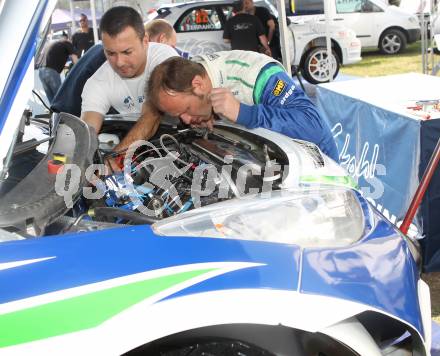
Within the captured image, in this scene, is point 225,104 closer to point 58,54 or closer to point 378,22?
point 58,54

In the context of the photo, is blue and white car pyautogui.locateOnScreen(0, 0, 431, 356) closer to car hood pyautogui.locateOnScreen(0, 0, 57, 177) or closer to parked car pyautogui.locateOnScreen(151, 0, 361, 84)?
car hood pyautogui.locateOnScreen(0, 0, 57, 177)

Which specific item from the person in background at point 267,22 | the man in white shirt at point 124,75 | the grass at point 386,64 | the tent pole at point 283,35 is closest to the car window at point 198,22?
the person in background at point 267,22

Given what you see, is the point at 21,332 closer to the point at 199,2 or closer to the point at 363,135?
the point at 363,135

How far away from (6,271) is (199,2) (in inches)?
429

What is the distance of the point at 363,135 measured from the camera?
4.26 metres

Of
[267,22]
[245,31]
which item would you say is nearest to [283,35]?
[245,31]

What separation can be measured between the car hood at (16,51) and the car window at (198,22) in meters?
10.2

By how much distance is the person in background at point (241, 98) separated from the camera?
7.79 ft

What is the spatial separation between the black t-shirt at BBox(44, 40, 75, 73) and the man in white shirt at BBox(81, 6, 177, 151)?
4504 mm

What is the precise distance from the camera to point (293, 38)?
441 inches

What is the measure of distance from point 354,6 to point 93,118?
A: 458 inches

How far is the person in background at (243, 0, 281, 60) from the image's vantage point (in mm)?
10047

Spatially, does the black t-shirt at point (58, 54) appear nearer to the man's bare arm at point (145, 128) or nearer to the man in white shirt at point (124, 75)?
the man in white shirt at point (124, 75)

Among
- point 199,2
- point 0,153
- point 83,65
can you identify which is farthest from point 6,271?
point 199,2
